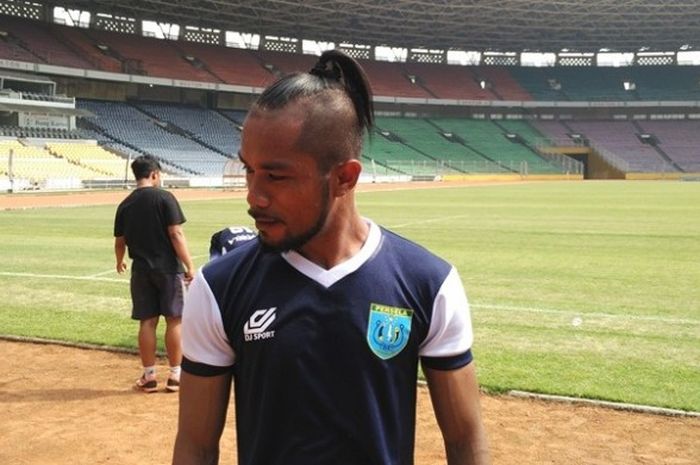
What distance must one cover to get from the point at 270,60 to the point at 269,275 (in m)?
75.8

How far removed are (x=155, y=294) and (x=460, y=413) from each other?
5.46 m

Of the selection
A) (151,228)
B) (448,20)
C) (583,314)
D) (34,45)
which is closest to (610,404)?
(583,314)

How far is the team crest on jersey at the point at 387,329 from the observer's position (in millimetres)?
1957

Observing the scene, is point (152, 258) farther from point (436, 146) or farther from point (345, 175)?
point (436, 146)

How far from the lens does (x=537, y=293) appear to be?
11.2 m

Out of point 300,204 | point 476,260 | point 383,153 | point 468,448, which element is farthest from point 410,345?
point 383,153

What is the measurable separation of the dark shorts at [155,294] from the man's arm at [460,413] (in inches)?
208

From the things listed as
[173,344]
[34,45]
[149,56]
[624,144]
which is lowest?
[173,344]

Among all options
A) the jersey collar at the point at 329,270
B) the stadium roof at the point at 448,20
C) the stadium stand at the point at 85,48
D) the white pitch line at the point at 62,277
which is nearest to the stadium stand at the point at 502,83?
the stadium roof at the point at 448,20

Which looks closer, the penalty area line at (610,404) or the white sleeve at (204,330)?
the white sleeve at (204,330)

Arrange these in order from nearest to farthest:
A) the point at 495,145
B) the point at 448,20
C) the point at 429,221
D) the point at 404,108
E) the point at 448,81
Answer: the point at 429,221 → the point at 448,20 → the point at 495,145 → the point at 404,108 → the point at 448,81

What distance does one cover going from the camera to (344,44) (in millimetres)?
78062

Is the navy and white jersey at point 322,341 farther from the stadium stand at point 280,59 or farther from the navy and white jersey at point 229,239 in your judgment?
the stadium stand at point 280,59

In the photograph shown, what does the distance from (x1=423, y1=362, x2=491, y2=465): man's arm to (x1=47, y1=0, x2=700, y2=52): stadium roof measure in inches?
2375
